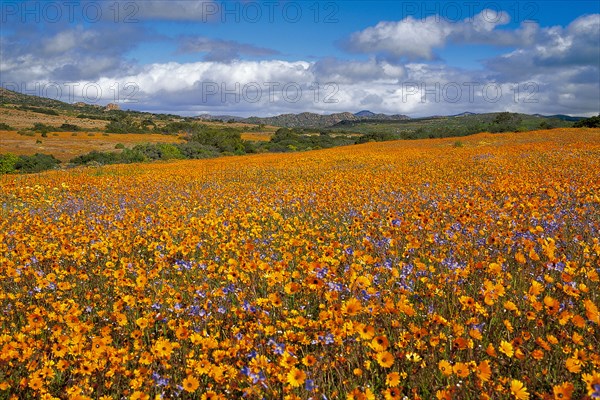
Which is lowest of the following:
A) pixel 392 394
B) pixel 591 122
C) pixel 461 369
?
pixel 392 394

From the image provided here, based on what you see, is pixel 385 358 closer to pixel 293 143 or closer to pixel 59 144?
pixel 293 143

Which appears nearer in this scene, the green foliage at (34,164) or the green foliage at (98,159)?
the green foliage at (34,164)

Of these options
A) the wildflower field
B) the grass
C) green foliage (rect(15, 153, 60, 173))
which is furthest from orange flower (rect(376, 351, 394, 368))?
the grass

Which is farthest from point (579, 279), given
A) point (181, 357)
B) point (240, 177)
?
point (240, 177)

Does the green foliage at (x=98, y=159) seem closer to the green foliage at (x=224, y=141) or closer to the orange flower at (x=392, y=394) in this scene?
the green foliage at (x=224, y=141)

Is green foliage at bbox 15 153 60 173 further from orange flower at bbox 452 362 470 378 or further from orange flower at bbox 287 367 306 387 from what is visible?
orange flower at bbox 452 362 470 378

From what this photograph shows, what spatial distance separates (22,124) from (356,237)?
91.0 metres

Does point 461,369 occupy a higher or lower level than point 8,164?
lower

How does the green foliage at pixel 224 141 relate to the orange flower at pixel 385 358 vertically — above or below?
above

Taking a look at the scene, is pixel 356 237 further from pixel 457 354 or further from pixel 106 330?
pixel 106 330

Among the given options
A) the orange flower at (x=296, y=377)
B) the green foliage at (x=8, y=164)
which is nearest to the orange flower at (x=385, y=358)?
the orange flower at (x=296, y=377)

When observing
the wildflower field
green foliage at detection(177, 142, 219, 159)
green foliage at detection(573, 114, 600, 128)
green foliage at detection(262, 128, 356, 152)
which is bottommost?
the wildflower field

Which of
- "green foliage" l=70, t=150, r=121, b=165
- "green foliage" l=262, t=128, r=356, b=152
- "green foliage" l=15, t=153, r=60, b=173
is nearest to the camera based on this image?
"green foliage" l=15, t=153, r=60, b=173

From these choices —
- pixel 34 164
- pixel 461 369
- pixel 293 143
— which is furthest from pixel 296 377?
pixel 293 143
